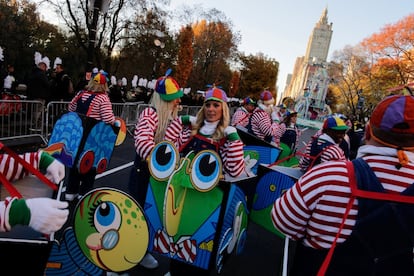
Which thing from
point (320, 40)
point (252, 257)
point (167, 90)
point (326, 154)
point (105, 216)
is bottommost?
point (252, 257)

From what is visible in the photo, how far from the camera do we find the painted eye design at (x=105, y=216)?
198cm

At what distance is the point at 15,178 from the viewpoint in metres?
1.76

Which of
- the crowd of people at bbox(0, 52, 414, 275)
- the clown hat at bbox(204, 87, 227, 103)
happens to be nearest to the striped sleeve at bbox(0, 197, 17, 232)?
the crowd of people at bbox(0, 52, 414, 275)

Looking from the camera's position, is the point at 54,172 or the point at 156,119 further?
the point at 156,119

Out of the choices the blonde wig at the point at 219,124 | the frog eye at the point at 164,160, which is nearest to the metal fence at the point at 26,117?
the blonde wig at the point at 219,124

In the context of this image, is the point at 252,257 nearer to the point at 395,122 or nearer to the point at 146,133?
the point at 146,133

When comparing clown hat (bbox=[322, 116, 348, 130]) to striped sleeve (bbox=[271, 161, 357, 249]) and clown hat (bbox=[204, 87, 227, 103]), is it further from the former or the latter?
striped sleeve (bbox=[271, 161, 357, 249])

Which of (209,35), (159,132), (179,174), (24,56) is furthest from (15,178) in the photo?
(209,35)

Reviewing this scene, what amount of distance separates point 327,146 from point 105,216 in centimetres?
309

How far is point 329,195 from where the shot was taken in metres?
1.52

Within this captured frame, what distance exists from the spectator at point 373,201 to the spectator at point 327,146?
2.52m

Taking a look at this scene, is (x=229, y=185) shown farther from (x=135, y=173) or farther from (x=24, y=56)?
(x=24, y=56)

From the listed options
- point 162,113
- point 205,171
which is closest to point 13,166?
point 205,171

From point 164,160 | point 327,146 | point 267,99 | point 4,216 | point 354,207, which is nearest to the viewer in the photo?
point 4,216
